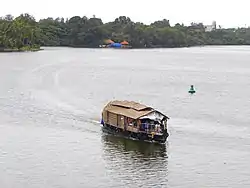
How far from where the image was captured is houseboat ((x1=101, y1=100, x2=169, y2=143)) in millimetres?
36781

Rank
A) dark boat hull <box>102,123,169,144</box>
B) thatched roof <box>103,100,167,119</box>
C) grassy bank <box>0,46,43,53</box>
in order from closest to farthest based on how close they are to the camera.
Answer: dark boat hull <box>102,123,169,144</box>, thatched roof <box>103,100,167,119</box>, grassy bank <box>0,46,43,53</box>

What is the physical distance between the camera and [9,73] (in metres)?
86.4

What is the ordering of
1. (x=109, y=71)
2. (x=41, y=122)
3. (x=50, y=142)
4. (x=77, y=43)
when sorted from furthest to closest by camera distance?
(x=77, y=43), (x=109, y=71), (x=41, y=122), (x=50, y=142)

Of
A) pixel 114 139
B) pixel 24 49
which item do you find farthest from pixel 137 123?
pixel 24 49

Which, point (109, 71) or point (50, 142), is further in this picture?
point (109, 71)

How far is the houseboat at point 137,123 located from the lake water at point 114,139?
0.67 metres

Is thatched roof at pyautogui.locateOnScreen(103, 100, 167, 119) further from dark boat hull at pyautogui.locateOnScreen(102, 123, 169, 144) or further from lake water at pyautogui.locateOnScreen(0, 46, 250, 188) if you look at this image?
lake water at pyautogui.locateOnScreen(0, 46, 250, 188)

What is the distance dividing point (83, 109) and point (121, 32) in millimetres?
142227

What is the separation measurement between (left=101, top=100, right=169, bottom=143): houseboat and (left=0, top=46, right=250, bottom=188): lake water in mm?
673

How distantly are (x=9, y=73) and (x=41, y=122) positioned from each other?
43420 mm

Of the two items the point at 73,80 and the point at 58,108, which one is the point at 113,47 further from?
the point at 58,108

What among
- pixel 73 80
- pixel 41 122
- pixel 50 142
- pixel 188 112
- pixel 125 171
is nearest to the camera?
pixel 125 171

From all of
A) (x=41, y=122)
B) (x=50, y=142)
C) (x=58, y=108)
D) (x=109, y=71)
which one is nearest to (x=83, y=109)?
(x=58, y=108)

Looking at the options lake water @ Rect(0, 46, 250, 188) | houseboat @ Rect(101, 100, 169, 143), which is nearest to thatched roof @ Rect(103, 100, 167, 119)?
houseboat @ Rect(101, 100, 169, 143)
